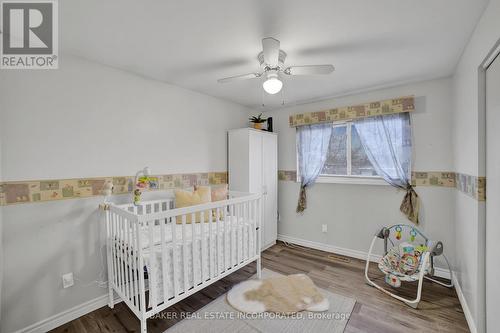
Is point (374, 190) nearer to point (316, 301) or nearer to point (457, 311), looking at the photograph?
point (457, 311)

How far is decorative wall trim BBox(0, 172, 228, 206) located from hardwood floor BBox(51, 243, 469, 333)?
43.1 inches

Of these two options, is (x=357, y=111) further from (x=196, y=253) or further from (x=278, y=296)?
(x=196, y=253)

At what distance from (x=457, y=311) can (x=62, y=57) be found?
4.14 meters

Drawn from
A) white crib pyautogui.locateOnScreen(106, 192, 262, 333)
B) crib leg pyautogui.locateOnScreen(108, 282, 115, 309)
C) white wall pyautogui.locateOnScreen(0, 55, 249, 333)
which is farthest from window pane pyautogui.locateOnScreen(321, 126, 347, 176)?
crib leg pyautogui.locateOnScreen(108, 282, 115, 309)

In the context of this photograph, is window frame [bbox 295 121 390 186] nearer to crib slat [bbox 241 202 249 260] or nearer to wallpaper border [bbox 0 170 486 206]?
wallpaper border [bbox 0 170 486 206]

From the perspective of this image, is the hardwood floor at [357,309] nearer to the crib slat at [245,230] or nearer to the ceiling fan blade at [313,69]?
the crib slat at [245,230]

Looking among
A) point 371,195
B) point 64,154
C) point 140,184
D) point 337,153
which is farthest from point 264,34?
point 371,195

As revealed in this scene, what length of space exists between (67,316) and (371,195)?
3510 millimetres

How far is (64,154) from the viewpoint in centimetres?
193

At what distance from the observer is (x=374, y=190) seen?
298 centimetres

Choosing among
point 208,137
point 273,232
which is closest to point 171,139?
point 208,137

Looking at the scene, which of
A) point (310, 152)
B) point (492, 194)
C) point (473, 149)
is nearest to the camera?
point (492, 194)

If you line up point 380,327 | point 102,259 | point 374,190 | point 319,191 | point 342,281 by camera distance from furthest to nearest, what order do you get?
point 319,191
point 374,190
point 342,281
point 102,259
point 380,327

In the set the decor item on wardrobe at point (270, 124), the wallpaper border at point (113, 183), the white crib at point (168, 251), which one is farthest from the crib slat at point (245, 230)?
the decor item on wardrobe at point (270, 124)
